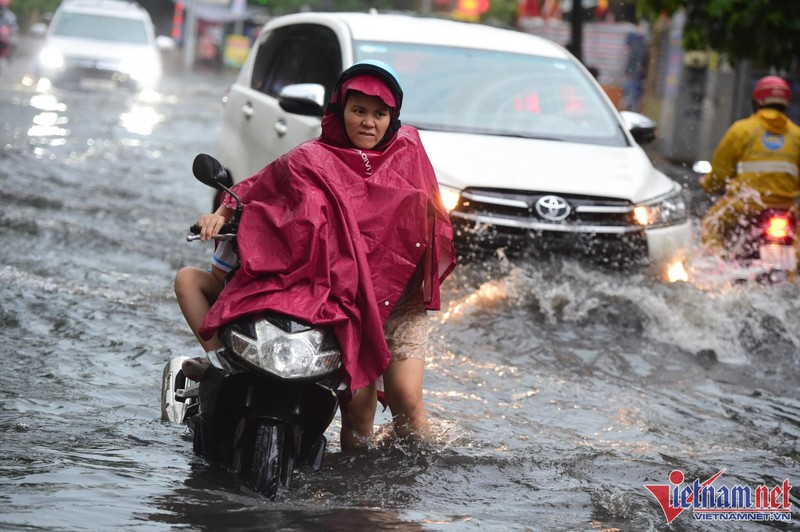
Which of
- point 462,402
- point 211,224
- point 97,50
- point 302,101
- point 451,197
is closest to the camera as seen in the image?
point 211,224

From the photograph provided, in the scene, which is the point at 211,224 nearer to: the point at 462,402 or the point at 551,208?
the point at 462,402

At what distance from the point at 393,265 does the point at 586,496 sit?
119 cm

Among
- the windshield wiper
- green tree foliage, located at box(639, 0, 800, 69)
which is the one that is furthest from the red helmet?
green tree foliage, located at box(639, 0, 800, 69)

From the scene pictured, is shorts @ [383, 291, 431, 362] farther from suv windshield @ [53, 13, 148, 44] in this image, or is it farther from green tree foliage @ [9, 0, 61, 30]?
green tree foliage @ [9, 0, 61, 30]

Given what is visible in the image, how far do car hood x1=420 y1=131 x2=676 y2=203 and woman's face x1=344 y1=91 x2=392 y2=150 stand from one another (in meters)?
3.13

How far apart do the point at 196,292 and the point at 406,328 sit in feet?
2.53

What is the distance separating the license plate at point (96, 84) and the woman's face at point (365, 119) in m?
21.7

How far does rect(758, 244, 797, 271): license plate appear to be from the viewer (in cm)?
923

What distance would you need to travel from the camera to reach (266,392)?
4.57 meters

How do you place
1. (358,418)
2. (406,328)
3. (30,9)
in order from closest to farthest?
(406,328) → (358,418) → (30,9)

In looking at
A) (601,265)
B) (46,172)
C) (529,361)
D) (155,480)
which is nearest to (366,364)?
(155,480)

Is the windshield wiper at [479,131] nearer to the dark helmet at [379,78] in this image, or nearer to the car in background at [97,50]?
the dark helmet at [379,78]

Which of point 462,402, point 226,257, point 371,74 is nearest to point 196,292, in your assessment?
point 226,257

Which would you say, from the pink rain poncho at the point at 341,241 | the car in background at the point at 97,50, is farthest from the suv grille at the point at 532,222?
the car in background at the point at 97,50
